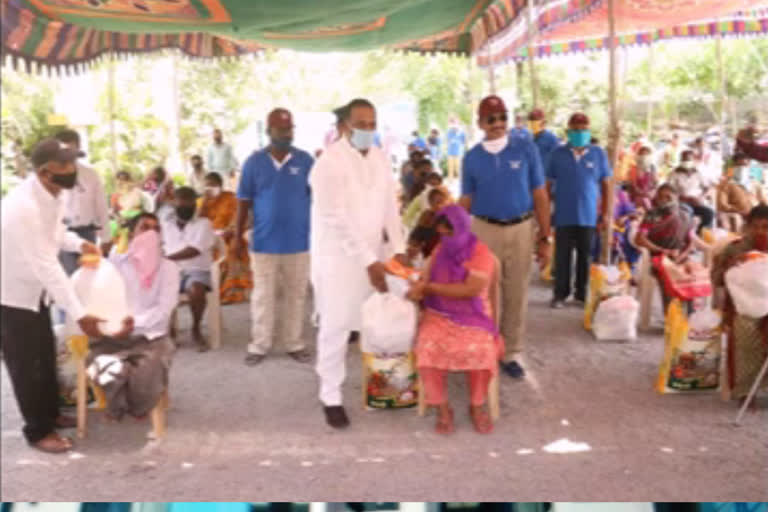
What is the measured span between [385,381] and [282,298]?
3.01 ft

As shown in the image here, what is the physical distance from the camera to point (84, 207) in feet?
5.37

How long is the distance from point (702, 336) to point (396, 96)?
2.05 meters

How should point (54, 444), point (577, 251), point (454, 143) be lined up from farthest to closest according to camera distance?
point (454, 143)
point (577, 251)
point (54, 444)

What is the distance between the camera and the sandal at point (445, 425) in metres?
2.25

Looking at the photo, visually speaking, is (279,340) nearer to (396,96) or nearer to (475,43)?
(396,96)

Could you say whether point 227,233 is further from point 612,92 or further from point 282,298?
point 612,92

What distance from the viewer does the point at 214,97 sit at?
253 centimetres

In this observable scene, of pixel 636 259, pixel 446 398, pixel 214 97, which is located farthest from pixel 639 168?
pixel 214 97

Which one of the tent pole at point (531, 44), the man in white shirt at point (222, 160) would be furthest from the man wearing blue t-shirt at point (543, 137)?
the man in white shirt at point (222, 160)

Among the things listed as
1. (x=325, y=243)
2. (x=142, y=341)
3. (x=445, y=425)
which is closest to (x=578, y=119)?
(x=325, y=243)

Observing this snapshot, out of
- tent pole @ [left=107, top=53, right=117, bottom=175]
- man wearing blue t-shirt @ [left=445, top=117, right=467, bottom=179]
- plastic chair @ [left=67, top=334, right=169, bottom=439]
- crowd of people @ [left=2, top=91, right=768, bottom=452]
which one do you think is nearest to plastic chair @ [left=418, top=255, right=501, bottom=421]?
crowd of people @ [left=2, top=91, right=768, bottom=452]

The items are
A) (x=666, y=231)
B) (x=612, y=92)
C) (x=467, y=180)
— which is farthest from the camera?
(x=666, y=231)

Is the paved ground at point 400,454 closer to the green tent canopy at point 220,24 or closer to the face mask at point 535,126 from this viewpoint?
the green tent canopy at point 220,24

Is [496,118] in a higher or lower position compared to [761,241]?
higher
